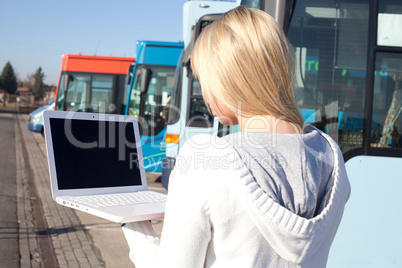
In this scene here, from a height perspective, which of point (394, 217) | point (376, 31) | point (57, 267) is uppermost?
point (376, 31)

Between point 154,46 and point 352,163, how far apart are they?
29.4 ft

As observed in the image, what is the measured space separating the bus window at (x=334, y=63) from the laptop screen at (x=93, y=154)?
196cm

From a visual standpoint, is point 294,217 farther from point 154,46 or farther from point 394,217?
point 154,46

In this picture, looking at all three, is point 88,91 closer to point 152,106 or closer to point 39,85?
point 152,106

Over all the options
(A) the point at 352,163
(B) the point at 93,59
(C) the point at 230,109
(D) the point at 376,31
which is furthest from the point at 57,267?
(B) the point at 93,59

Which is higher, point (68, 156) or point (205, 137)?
point (205, 137)

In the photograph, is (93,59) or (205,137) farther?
(93,59)

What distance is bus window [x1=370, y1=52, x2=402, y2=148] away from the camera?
11.6 feet

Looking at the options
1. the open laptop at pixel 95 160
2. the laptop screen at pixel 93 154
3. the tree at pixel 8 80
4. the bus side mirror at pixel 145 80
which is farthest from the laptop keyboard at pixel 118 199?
the tree at pixel 8 80

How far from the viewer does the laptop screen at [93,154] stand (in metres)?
2.01

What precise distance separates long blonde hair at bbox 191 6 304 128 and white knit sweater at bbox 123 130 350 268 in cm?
15

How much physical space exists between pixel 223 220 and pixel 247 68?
40 centimetres

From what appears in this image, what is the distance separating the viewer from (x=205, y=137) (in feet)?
3.91

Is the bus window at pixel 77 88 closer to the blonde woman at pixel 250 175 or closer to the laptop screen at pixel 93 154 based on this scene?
the laptop screen at pixel 93 154
